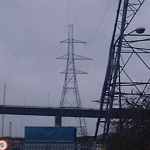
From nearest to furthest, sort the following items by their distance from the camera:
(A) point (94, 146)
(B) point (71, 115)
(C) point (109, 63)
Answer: (A) point (94, 146) → (C) point (109, 63) → (B) point (71, 115)

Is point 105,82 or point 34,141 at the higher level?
point 105,82

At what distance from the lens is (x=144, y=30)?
29.4 meters

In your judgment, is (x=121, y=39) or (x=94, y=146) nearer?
(x=94, y=146)

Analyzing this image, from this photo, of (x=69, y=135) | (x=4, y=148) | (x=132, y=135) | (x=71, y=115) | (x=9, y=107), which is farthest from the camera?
(x=9, y=107)

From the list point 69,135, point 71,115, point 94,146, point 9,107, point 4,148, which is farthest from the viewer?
point 9,107

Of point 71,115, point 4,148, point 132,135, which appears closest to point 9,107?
point 71,115

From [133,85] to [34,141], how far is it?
23.3 feet

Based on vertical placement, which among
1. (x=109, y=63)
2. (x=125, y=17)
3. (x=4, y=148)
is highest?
(x=125, y=17)

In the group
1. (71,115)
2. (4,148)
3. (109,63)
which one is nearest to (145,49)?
(109,63)

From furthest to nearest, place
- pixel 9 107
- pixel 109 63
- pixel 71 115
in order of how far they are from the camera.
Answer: pixel 9 107, pixel 71 115, pixel 109 63

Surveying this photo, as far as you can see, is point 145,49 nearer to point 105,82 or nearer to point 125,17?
point 125,17

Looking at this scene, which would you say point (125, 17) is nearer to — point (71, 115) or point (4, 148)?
point (4, 148)

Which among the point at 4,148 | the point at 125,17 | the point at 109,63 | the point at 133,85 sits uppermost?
the point at 125,17

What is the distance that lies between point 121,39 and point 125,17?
6.92ft
